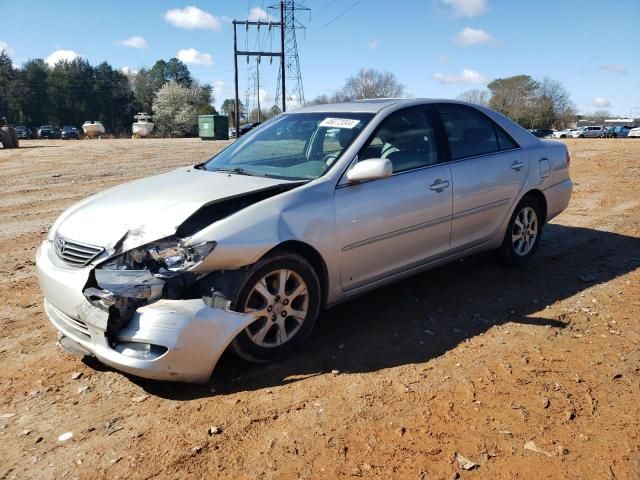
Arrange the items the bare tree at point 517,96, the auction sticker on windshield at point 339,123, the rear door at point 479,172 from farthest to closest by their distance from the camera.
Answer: the bare tree at point 517,96, the rear door at point 479,172, the auction sticker on windshield at point 339,123

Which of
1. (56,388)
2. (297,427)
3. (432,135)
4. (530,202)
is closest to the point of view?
(297,427)

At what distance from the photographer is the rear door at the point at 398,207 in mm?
3678

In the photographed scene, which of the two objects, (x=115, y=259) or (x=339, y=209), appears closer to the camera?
(x=115, y=259)

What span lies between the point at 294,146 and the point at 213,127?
136ft

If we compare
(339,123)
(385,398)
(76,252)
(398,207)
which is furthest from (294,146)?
(385,398)

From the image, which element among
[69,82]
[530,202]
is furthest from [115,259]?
[69,82]

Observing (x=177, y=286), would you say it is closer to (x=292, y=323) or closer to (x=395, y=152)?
(x=292, y=323)

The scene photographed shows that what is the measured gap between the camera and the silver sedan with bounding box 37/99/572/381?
9.68 ft

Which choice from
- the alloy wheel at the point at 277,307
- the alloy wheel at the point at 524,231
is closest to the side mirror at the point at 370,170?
the alloy wheel at the point at 277,307

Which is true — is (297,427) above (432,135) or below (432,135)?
below

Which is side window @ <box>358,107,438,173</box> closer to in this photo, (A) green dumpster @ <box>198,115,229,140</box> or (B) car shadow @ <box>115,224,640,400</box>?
(B) car shadow @ <box>115,224,640,400</box>

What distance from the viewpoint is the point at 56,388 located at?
10.5 feet

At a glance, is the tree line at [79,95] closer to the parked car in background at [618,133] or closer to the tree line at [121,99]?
the tree line at [121,99]

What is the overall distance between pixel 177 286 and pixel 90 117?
95.6m
